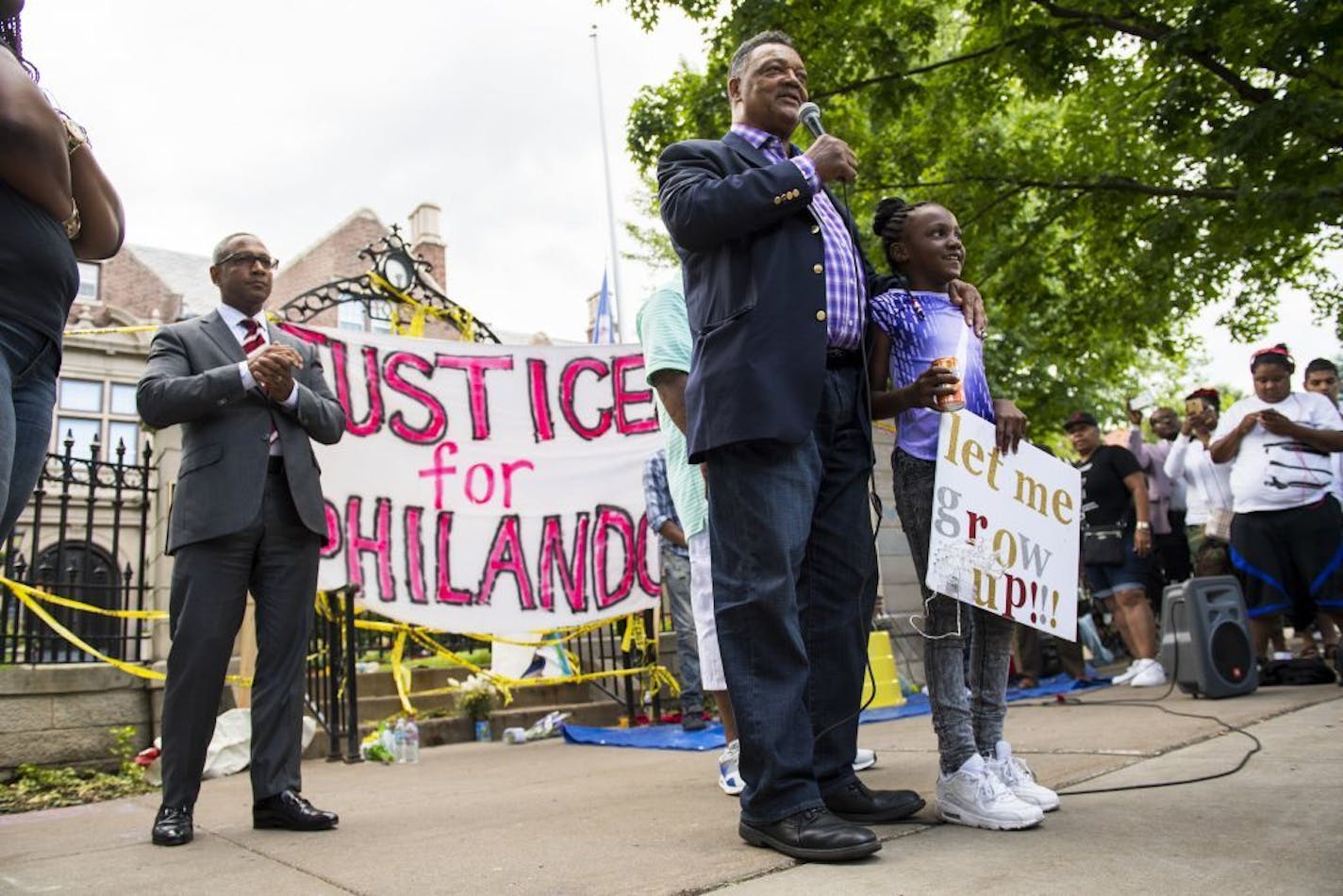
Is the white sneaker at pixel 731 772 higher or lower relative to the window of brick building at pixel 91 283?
lower

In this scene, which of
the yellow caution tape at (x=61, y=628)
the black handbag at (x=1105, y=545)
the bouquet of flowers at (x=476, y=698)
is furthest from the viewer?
the bouquet of flowers at (x=476, y=698)

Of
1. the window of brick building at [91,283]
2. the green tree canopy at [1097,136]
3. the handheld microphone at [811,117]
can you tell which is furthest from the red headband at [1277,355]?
the window of brick building at [91,283]

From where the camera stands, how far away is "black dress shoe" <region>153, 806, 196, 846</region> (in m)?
3.11

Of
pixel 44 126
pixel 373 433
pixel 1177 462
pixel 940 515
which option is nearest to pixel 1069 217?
pixel 1177 462

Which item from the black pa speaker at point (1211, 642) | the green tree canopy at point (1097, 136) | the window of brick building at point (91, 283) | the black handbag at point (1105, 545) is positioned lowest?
the black pa speaker at point (1211, 642)

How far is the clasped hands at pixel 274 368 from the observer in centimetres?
329

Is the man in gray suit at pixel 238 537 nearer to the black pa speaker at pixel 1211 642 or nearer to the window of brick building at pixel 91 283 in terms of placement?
the black pa speaker at pixel 1211 642

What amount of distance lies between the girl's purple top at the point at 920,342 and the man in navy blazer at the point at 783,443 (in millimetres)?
156

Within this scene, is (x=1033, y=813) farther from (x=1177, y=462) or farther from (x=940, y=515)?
(x=1177, y=462)

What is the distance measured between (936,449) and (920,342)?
327 millimetres

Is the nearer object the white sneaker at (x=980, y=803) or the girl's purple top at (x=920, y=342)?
the white sneaker at (x=980, y=803)

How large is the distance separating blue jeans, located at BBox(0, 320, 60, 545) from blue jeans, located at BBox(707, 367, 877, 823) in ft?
4.92

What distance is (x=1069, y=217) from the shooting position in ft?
31.6

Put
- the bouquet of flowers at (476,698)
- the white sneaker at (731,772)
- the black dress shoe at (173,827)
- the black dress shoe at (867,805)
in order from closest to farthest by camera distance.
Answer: the black dress shoe at (867,805)
the black dress shoe at (173,827)
the white sneaker at (731,772)
the bouquet of flowers at (476,698)
